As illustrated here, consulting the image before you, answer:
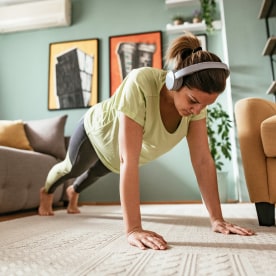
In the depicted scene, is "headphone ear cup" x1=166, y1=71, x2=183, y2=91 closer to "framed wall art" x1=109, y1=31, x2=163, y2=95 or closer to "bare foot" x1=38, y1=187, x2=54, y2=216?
"bare foot" x1=38, y1=187, x2=54, y2=216

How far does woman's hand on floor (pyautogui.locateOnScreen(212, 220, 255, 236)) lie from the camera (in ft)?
3.02

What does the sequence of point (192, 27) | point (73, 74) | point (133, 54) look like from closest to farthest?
1. point (192, 27)
2. point (133, 54)
3. point (73, 74)

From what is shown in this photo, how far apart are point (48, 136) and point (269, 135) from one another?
1.89 m

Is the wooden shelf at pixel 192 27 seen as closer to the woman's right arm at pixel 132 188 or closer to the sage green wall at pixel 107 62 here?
the sage green wall at pixel 107 62

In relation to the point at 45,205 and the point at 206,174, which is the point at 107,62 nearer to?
the point at 45,205

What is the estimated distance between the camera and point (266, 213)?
111cm

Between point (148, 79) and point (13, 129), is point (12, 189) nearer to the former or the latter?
point (13, 129)

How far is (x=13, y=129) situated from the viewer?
2.41 meters

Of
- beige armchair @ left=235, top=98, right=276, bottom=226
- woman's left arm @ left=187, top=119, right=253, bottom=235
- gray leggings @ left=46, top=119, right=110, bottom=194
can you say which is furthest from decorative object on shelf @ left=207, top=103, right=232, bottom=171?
woman's left arm @ left=187, top=119, right=253, bottom=235

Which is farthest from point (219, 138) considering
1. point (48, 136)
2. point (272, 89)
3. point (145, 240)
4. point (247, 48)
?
point (145, 240)

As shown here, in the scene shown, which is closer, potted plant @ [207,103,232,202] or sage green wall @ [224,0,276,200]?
potted plant @ [207,103,232,202]

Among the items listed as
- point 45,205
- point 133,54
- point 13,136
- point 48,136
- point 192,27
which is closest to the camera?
point 45,205

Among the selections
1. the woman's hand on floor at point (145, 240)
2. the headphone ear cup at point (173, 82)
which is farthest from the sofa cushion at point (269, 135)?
the woman's hand on floor at point (145, 240)

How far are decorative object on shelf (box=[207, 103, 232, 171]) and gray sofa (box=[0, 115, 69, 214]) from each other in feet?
4.23
